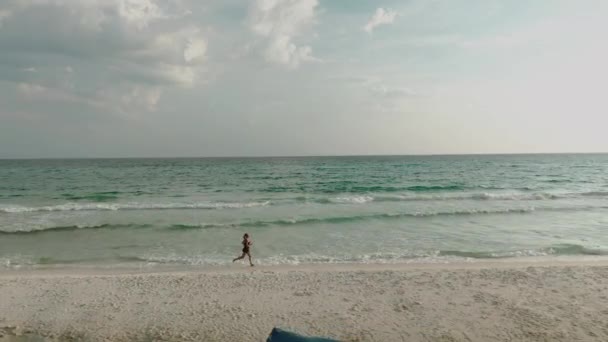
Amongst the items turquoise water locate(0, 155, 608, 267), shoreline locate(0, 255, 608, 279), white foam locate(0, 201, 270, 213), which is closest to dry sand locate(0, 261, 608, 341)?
shoreline locate(0, 255, 608, 279)

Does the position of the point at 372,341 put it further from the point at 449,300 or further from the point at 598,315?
the point at 598,315

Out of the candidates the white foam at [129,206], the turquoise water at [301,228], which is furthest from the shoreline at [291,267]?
the white foam at [129,206]

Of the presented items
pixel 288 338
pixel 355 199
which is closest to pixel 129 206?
pixel 355 199

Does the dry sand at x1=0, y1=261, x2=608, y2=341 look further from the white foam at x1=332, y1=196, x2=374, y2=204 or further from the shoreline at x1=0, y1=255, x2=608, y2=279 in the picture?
the white foam at x1=332, y1=196, x2=374, y2=204

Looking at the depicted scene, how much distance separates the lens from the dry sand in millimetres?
8516

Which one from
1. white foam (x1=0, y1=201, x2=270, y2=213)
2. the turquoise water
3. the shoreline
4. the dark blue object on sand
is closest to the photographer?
the dark blue object on sand

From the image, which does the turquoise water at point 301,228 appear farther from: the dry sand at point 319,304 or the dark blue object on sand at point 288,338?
the dark blue object on sand at point 288,338

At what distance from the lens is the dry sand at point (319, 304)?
8.52m

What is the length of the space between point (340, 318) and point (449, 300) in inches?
120

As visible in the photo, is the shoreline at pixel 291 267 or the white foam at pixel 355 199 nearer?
the shoreline at pixel 291 267

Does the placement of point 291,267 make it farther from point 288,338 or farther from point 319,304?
point 288,338

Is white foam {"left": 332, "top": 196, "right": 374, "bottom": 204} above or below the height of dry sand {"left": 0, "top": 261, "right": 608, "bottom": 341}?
above

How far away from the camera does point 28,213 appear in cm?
2603

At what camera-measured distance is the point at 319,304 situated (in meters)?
9.84
